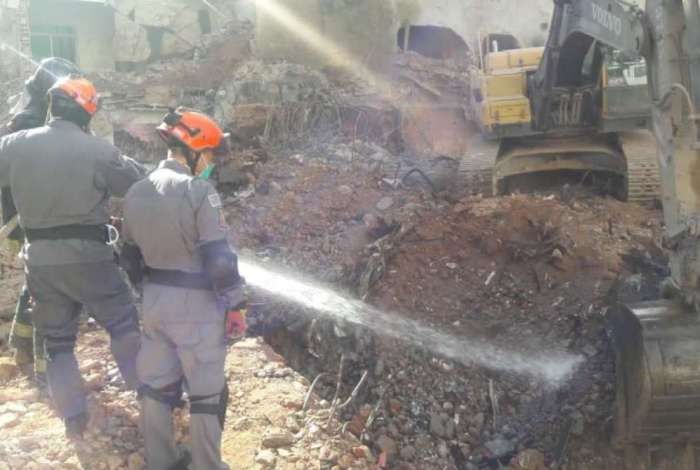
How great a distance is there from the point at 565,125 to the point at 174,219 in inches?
263

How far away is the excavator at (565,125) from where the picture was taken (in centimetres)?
802

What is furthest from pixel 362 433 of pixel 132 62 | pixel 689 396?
pixel 132 62

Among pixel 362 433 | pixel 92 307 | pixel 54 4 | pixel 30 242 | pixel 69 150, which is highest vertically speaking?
pixel 54 4

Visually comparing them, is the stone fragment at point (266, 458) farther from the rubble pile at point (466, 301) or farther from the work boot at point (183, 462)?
the rubble pile at point (466, 301)

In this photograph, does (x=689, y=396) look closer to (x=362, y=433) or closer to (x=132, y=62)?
(x=362, y=433)

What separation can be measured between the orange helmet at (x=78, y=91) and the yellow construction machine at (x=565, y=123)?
5.31 metres

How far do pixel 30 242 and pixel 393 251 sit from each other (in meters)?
3.69

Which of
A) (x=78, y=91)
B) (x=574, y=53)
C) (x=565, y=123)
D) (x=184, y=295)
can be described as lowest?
(x=184, y=295)

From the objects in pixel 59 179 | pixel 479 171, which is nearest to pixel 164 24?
pixel 479 171

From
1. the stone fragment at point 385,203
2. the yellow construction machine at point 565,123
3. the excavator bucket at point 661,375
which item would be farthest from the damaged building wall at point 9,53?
the excavator bucket at point 661,375

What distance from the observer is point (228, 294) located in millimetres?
3146

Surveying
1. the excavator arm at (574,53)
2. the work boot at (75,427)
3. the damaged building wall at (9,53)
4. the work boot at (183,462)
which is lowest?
the work boot at (183,462)

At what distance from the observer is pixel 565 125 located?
Answer: 28.0ft

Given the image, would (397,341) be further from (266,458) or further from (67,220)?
(67,220)
